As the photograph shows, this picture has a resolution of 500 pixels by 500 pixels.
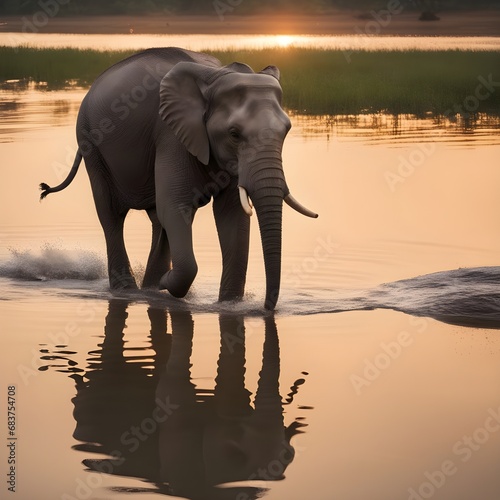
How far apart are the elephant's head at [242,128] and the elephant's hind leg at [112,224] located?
1.47 m

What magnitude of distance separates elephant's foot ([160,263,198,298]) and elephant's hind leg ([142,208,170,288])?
29.8 inches

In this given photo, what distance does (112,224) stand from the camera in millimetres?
11297

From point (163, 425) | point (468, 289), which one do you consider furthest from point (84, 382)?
point (468, 289)

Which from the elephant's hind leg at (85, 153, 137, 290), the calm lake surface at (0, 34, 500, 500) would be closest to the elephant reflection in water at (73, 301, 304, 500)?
the calm lake surface at (0, 34, 500, 500)

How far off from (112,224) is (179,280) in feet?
4.81

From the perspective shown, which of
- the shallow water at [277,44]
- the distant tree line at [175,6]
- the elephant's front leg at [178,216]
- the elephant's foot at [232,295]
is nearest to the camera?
the elephant's front leg at [178,216]

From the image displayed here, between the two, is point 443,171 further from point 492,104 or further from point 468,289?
point 492,104

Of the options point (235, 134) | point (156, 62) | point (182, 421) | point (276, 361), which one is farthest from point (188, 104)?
point (182, 421)

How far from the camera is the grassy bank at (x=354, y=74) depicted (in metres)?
28.4

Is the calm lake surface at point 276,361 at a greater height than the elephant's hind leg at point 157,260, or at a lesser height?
lesser

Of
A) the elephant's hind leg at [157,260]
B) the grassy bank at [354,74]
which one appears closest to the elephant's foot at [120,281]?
the elephant's hind leg at [157,260]

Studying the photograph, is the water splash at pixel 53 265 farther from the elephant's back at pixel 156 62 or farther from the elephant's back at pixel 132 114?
the elephant's back at pixel 156 62

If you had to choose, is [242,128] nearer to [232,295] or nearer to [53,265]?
[232,295]

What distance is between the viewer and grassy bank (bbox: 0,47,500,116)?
2842cm
